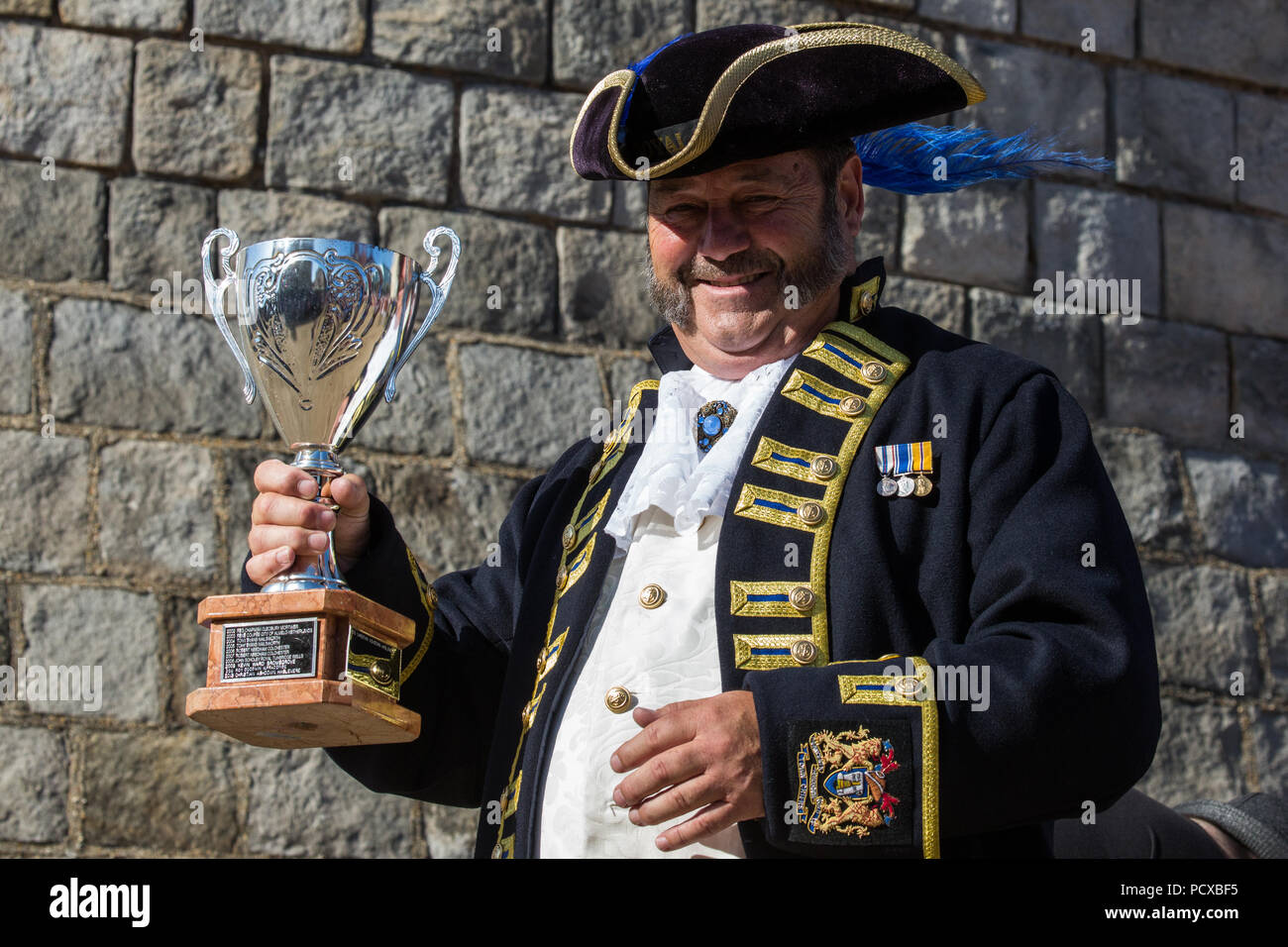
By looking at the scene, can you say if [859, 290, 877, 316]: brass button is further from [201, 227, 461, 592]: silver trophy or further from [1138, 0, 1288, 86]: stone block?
[1138, 0, 1288, 86]: stone block

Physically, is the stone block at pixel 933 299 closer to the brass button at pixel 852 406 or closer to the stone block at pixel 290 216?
the stone block at pixel 290 216

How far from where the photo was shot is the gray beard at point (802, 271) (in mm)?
3018

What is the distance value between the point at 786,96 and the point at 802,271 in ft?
0.95

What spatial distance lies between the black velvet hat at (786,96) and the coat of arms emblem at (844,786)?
1047 mm

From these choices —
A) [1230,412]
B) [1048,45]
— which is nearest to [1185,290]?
[1230,412]

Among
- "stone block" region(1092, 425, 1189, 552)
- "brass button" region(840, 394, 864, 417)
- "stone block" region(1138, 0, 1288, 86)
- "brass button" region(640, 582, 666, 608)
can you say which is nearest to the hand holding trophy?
"brass button" region(640, 582, 666, 608)

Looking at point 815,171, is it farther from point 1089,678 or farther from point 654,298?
point 1089,678

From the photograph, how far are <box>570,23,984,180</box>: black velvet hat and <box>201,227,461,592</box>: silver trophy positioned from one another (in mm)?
491

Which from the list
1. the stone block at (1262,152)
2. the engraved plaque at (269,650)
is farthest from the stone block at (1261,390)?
the engraved plaque at (269,650)

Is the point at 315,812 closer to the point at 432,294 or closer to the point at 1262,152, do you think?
the point at 432,294

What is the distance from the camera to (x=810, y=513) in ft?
8.89

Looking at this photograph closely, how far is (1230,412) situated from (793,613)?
10.7ft

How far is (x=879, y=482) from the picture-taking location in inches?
108

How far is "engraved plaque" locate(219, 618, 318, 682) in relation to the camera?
100 inches
